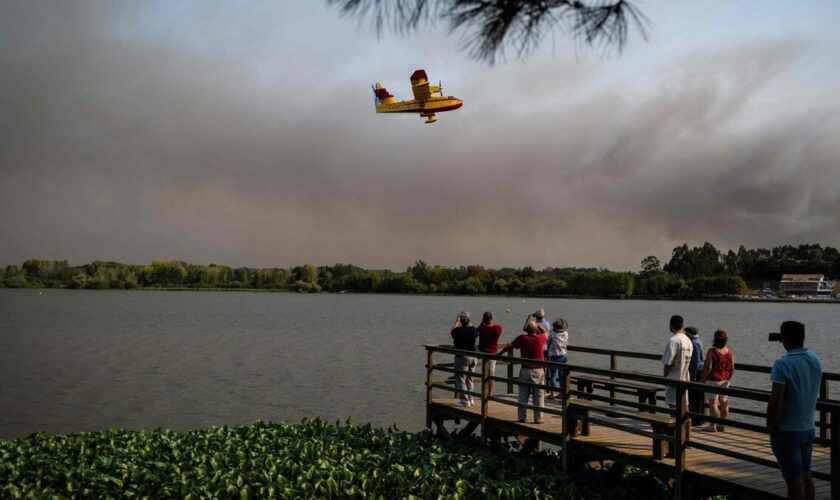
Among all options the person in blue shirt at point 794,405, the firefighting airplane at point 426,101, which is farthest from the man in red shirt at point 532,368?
the firefighting airplane at point 426,101

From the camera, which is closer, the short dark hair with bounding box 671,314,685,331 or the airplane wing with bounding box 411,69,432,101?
the short dark hair with bounding box 671,314,685,331

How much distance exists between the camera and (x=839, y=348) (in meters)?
51.1

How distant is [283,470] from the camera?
10445mm

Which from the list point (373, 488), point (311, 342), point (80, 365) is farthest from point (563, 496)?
point (311, 342)

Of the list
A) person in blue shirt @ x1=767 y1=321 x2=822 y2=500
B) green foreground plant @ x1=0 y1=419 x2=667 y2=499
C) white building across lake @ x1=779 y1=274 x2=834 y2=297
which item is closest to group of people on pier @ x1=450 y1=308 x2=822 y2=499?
person in blue shirt @ x1=767 y1=321 x2=822 y2=500

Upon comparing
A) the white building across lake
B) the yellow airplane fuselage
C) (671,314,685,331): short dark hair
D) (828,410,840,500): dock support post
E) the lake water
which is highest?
the yellow airplane fuselage

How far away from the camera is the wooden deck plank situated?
841 centimetres

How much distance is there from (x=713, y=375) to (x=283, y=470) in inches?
245

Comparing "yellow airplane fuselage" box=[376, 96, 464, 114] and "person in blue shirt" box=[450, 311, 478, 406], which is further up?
"yellow airplane fuselage" box=[376, 96, 464, 114]

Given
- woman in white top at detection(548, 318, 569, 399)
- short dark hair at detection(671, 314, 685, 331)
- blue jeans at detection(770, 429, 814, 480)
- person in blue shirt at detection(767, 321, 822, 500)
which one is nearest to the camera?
person in blue shirt at detection(767, 321, 822, 500)

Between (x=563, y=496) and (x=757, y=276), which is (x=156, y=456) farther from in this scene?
(x=757, y=276)

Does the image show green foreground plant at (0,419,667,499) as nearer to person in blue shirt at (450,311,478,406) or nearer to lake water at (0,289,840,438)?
person in blue shirt at (450,311,478,406)

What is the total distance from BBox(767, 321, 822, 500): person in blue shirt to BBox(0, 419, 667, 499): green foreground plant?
3.32 metres

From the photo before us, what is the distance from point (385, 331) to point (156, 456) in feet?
168
